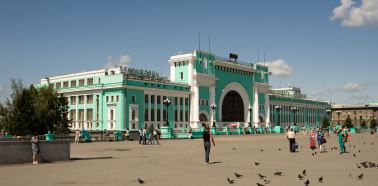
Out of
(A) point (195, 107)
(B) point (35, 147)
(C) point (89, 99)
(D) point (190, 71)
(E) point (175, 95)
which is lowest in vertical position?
(B) point (35, 147)

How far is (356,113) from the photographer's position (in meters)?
163

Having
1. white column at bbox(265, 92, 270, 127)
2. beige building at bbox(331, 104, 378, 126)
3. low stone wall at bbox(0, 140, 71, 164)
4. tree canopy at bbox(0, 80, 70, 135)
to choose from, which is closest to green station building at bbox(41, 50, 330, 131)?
white column at bbox(265, 92, 270, 127)

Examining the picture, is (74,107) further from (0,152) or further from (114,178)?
(114,178)

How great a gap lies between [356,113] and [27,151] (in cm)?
16009

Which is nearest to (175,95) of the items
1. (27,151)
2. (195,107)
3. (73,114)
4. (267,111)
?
(195,107)

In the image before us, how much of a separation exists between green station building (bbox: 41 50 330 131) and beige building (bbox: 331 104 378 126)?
63.1 meters

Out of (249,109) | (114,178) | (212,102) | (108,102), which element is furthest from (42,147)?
(249,109)

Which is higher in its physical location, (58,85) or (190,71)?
(190,71)

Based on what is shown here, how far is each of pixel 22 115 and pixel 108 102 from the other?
38.3 m

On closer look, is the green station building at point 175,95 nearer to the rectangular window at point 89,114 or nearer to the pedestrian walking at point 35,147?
the rectangular window at point 89,114

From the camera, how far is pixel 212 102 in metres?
89.5

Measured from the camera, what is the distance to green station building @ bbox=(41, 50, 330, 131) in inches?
2906

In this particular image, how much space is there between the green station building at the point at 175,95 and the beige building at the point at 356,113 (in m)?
63.1

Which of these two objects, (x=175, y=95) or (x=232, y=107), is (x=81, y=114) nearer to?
(x=175, y=95)
